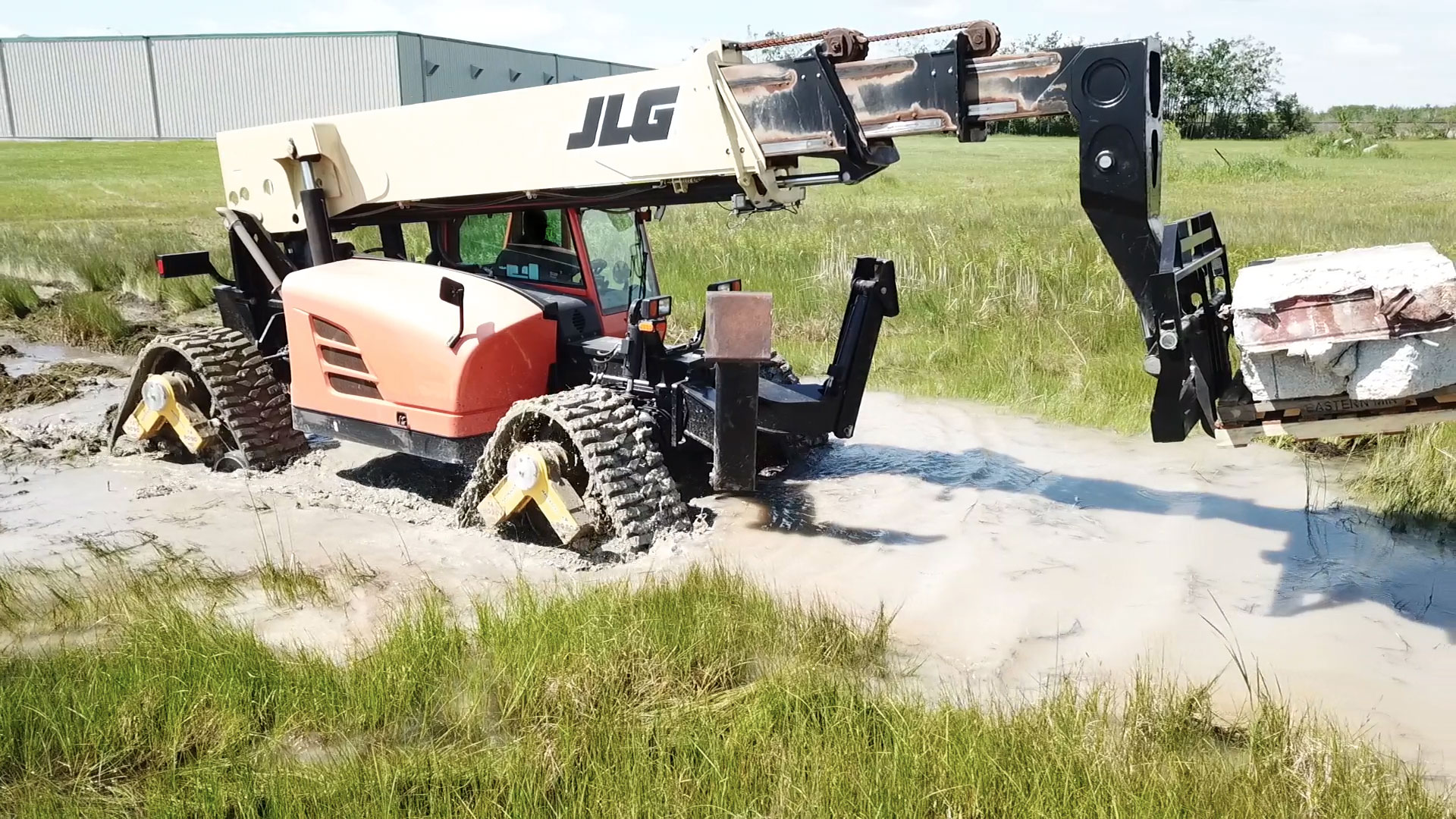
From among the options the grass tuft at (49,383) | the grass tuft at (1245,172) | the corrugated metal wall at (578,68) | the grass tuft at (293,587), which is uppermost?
the corrugated metal wall at (578,68)

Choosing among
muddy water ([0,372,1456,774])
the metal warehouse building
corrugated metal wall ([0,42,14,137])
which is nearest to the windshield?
muddy water ([0,372,1456,774])

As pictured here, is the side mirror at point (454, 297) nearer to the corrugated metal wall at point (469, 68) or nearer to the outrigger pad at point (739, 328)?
the outrigger pad at point (739, 328)

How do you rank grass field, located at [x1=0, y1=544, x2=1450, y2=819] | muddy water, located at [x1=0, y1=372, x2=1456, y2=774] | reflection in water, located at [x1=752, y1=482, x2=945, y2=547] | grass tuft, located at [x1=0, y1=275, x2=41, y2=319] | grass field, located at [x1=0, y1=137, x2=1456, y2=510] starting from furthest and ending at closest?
grass tuft, located at [x1=0, y1=275, x2=41, y2=319] → grass field, located at [x1=0, y1=137, x2=1456, y2=510] → reflection in water, located at [x1=752, y1=482, x2=945, y2=547] → muddy water, located at [x1=0, y1=372, x2=1456, y2=774] → grass field, located at [x1=0, y1=544, x2=1450, y2=819]

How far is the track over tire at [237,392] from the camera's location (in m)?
7.51

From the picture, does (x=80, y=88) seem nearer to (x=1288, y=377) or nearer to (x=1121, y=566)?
(x=1121, y=566)

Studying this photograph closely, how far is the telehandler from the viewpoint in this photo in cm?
470

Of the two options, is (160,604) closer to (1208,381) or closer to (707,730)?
(707,730)

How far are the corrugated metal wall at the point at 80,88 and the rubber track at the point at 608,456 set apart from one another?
42684mm

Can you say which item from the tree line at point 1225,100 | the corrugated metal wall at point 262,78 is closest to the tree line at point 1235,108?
the tree line at point 1225,100

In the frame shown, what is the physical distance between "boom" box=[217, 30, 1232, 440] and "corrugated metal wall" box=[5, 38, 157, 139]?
136 feet

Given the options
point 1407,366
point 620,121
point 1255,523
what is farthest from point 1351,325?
point 620,121

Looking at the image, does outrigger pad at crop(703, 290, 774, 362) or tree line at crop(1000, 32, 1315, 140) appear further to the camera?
tree line at crop(1000, 32, 1315, 140)

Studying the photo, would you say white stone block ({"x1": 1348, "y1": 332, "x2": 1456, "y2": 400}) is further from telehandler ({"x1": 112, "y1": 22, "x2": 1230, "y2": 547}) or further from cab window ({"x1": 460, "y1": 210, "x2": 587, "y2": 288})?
cab window ({"x1": 460, "y1": 210, "x2": 587, "y2": 288})

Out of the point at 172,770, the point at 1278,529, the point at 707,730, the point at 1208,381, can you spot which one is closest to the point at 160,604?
the point at 172,770
